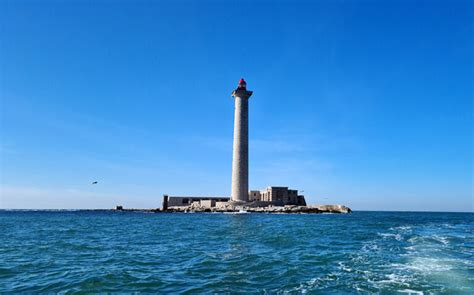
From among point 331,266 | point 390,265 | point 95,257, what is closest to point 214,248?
point 95,257

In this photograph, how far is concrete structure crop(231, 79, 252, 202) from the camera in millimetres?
75125

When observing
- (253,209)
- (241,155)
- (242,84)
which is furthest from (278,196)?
(242,84)

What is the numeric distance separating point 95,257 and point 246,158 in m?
60.9

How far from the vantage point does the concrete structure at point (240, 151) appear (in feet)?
246

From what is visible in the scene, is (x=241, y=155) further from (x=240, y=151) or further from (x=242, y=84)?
(x=242, y=84)

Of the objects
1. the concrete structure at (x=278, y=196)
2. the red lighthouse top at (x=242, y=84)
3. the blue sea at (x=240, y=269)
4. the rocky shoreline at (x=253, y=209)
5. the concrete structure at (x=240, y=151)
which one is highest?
the red lighthouse top at (x=242, y=84)

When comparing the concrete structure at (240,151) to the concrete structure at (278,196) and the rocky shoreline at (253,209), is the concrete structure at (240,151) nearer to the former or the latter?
the rocky shoreline at (253,209)

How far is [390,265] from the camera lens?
13.4 m

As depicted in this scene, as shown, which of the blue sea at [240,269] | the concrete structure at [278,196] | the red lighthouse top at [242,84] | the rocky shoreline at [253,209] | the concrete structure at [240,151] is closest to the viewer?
the blue sea at [240,269]

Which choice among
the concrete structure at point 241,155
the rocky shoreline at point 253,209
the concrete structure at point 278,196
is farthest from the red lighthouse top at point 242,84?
the rocky shoreline at point 253,209

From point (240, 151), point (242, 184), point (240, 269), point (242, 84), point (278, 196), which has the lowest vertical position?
point (240, 269)

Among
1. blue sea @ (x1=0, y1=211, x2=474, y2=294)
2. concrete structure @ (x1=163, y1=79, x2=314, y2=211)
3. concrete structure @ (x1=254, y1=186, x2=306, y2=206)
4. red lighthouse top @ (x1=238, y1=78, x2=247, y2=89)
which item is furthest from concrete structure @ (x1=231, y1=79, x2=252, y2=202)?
blue sea @ (x1=0, y1=211, x2=474, y2=294)

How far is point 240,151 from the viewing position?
74875 millimetres

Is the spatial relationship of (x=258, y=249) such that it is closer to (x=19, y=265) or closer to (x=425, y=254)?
(x=425, y=254)
